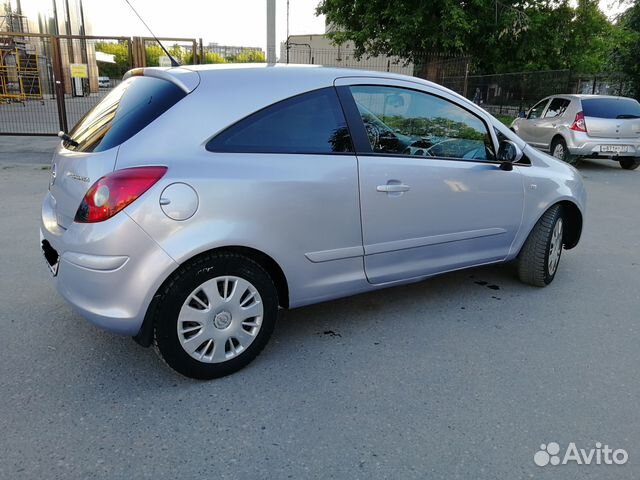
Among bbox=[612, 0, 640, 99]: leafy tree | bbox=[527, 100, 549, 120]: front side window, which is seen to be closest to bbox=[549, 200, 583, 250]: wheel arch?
bbox=[527, 100, 549, 120]: front side window

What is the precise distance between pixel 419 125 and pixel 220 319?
1886mm

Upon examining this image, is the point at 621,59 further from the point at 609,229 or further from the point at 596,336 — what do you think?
the point at 596,336

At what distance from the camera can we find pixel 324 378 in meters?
2.93

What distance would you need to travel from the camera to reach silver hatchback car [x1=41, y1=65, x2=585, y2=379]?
2.57m

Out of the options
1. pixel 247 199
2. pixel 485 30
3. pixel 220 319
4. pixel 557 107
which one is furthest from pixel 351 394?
pixel 485 30

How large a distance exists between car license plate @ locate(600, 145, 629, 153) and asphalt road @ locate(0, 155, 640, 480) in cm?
763

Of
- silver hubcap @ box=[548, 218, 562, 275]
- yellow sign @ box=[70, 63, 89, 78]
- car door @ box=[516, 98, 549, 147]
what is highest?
yellow sign @ box=[70, 63, 89, 78]

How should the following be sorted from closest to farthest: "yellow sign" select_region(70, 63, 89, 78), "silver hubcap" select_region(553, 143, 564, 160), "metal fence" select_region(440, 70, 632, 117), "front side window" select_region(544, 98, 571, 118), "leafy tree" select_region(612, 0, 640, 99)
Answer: "silver hubcap" select_region(553, 143, 564, 160) < "front side window" select_region(544, 98, 571, 118) < "yellow sign" select_region(70, 63, 89, 78) < "metal fence" select_region(440, 70, 632, 117) < "leafy tree" select_region(612, 0, 640, 99)

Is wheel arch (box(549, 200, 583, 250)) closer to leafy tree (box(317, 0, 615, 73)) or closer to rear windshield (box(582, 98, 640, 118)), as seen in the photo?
rear windshield (box(582, 98, 640, 118))

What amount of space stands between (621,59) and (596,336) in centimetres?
2200

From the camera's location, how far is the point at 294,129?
300cm

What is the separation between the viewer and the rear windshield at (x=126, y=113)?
2732 mm

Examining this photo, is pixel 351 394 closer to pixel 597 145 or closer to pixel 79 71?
pixel 597 145

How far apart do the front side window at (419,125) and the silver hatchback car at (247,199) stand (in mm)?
10
